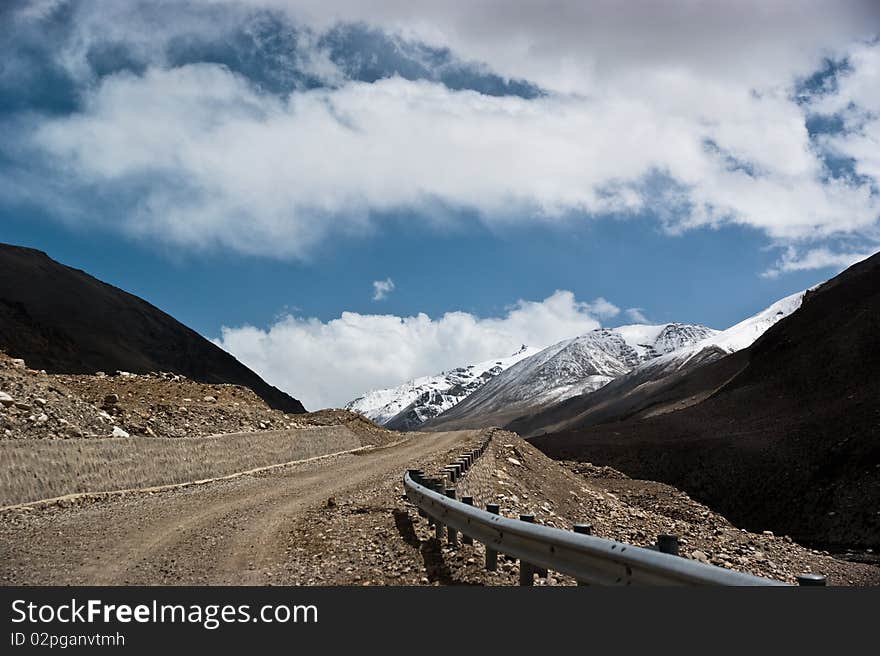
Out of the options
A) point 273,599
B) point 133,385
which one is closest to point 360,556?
point 273,599

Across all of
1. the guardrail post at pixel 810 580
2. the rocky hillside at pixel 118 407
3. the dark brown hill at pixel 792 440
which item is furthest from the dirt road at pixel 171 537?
the dark brown hill at pixel 792 440

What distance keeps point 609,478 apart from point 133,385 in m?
27.8

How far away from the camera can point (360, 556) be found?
1023 cm

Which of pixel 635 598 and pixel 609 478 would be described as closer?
pixel 635 598

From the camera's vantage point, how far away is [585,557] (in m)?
6.18

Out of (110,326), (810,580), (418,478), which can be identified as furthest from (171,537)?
(110,326)

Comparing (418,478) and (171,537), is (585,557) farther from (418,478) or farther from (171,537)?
(418,478)

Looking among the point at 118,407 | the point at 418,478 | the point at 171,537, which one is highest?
the point at 118,407

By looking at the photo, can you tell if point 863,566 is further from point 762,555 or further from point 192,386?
point 192,386

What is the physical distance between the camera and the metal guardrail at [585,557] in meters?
4.81

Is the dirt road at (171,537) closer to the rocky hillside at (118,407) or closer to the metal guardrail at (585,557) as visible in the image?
the metal guardrail at (585,557)

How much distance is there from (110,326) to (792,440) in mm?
126115

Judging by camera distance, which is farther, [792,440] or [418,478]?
[792,440]

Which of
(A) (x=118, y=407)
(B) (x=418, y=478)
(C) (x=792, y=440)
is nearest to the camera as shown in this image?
(B) (x=418, y=478)
